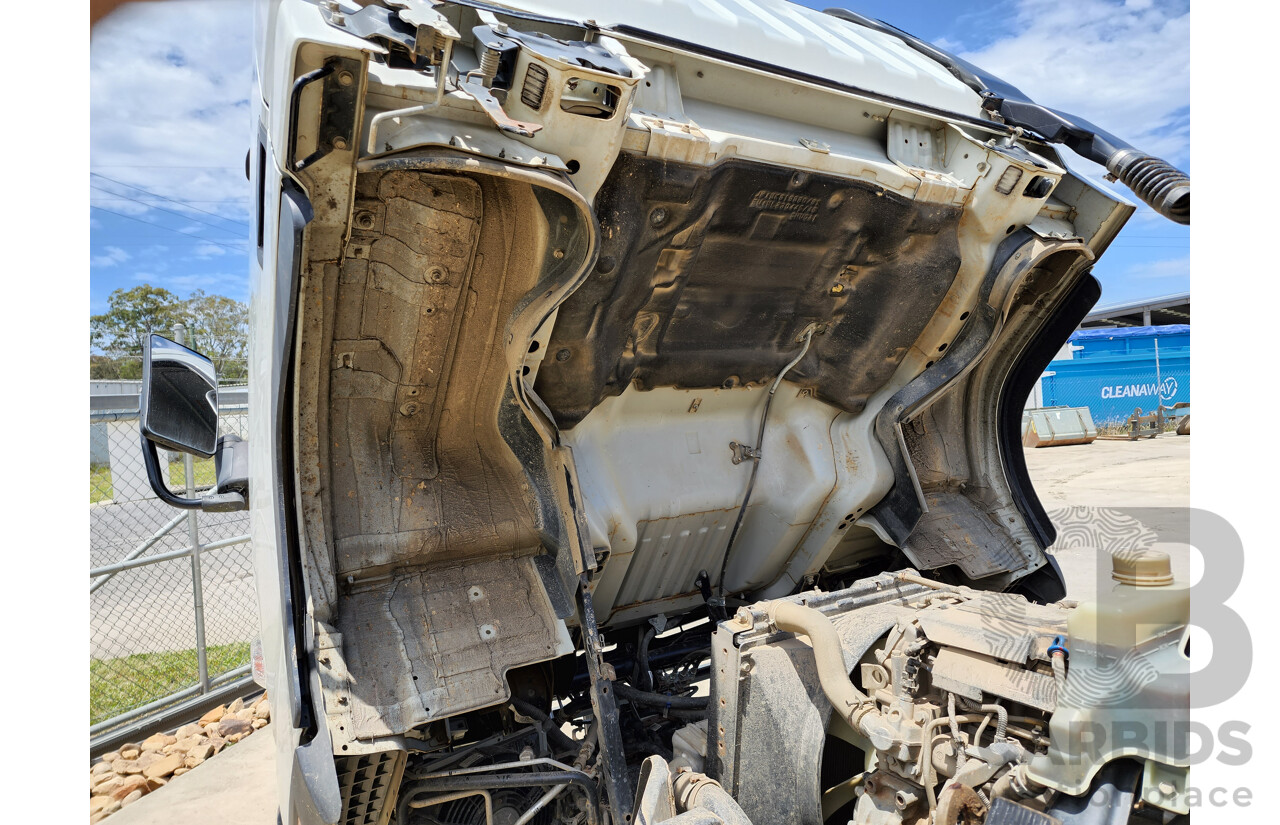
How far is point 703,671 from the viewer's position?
3418 mm

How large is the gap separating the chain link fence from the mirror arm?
1.46m

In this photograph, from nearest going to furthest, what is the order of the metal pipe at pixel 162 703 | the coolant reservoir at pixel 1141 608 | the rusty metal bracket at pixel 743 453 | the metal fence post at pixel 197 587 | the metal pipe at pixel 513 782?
the coolant reservoir at pixel 1141 608, the metal pipe at pixel 513 782, the rusty metal bracket at pixel 743 453, the metal pipe at pixel 162 703, the metal fence post at pixel 197 587

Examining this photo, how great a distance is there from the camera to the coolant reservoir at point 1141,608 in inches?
67.2

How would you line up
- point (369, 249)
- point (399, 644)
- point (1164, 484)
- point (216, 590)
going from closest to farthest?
point (369, 249) < point (399, 644) < point (216, 590) < point (1164, 484)

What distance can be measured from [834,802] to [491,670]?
1107 millimetres

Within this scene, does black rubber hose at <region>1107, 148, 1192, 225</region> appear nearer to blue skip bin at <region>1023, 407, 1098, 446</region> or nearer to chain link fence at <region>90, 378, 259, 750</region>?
chain link fence at <region>90, 378, 259, 750</region>

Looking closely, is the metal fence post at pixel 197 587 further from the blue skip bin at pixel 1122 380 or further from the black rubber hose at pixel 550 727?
the blue skip bin at pixel 1122 380

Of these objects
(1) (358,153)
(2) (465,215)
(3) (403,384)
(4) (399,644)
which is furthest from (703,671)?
(1) (358,153)

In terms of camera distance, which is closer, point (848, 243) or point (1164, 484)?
point (848, 243)

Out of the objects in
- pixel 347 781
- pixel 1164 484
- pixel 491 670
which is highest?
pixel 491 670

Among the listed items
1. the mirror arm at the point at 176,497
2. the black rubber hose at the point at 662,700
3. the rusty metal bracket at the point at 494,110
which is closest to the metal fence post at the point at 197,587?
the mirror arm at the point at 176,497

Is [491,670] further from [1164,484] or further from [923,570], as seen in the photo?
[1164,484]

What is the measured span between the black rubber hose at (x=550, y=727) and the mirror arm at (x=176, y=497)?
1382mm

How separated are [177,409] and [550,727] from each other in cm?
177
